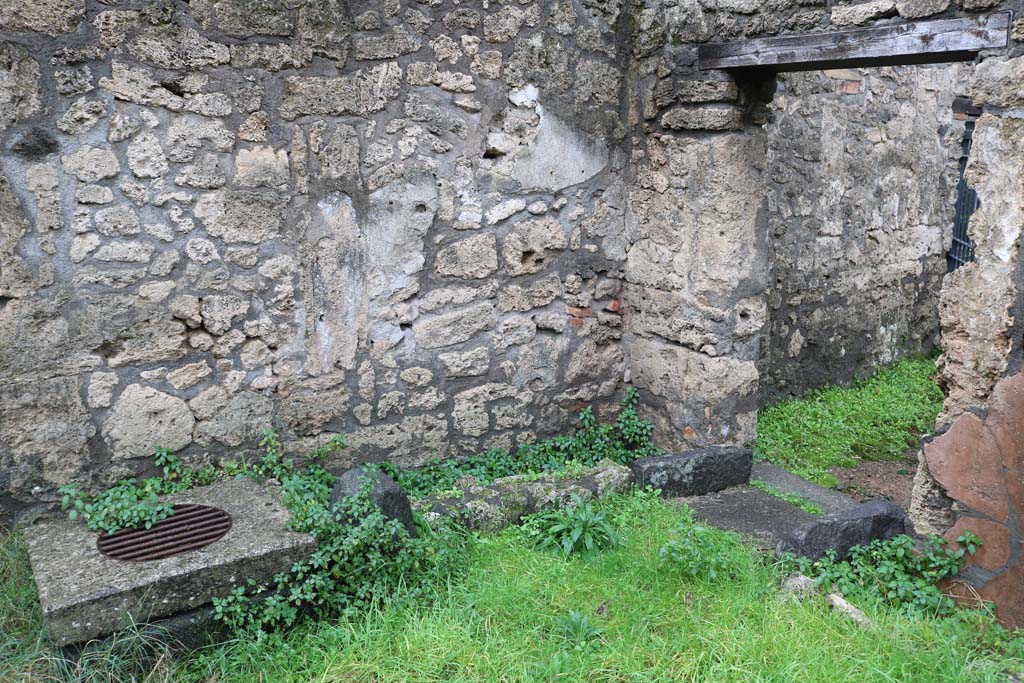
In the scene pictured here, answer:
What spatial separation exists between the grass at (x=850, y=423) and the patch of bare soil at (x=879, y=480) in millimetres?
71

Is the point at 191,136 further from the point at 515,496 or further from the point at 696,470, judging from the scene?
the point at 696,470

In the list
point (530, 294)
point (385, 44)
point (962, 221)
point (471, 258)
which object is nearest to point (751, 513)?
point (530, 294)

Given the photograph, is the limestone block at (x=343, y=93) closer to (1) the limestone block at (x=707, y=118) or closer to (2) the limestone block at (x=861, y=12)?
(1) the limestone block at (x=707, y=118)

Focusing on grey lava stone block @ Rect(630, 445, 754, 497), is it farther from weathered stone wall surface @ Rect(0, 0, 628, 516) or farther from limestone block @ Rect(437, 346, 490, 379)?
limestone block @ Rect(437, 346, 490, 379)

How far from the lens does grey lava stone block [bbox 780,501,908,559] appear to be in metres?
3.69

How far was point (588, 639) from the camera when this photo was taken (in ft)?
10.1

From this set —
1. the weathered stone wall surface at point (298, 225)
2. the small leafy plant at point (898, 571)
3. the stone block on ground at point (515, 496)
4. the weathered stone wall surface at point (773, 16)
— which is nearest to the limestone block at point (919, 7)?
the weathered stone wall surface at point (773, 16)

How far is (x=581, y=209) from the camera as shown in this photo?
4859 mm

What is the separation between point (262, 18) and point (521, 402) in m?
2.43

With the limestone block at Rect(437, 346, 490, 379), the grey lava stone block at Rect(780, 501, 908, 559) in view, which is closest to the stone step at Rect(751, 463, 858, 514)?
the grey lava stone block at Rect(780, 501, 908, 559)

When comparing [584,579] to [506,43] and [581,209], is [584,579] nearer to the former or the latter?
[581,209]

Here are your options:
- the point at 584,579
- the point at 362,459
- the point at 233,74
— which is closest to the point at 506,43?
the point at 233,74

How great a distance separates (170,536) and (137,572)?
31 centimetres

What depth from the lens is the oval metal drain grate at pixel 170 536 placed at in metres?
3.18
